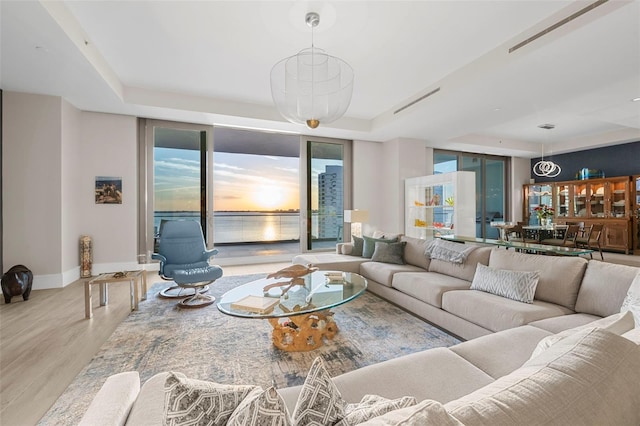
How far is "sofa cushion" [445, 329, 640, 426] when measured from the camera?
24.2 inches

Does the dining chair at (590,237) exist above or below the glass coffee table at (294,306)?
above

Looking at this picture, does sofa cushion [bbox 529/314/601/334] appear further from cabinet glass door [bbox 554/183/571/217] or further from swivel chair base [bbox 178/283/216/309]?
cabinet glass door [bbox 554/183/571/217]

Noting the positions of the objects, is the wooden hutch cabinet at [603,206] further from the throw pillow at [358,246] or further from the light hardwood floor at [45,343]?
the light hardwood floor at [45,343]

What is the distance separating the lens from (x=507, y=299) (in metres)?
2.53

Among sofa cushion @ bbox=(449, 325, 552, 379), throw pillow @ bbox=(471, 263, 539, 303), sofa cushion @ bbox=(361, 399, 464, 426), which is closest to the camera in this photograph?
sofa cushion @ bbox=(361, 399, 464, 426)

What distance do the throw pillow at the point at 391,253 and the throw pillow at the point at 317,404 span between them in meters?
3.64

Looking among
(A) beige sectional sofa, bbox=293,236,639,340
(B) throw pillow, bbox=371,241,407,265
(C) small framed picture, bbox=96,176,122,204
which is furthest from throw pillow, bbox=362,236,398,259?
(C) small framed picture, bbox=96,176,122,204

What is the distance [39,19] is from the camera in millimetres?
2648

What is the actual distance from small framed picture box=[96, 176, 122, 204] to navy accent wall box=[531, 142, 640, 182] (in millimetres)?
11282

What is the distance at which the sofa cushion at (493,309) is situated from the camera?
221cm

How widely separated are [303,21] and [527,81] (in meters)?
2.97

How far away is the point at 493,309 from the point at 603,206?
801 cm

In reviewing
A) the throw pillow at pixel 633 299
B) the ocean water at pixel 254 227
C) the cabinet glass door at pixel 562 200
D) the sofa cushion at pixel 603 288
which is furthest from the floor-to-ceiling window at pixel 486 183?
the throw pillow at pixel 633 299

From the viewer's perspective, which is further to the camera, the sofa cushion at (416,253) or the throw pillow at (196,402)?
the sofa cushion at (416,253)
